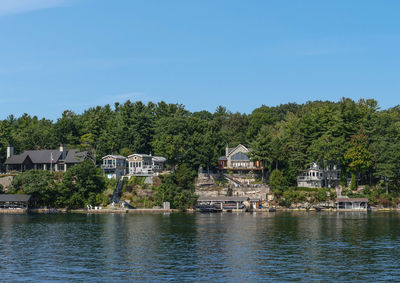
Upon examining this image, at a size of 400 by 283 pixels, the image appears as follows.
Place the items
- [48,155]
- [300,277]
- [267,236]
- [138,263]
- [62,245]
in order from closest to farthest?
[300,277], [138,263], [62,245], [267,236], [48,155]

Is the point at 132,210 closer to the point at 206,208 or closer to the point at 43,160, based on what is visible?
the point at 206,208

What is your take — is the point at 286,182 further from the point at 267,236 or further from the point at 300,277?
the point at 300,277

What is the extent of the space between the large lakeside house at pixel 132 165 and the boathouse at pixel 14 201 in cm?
2168

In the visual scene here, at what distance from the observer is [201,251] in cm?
5762

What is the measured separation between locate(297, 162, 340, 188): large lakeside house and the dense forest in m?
2.39

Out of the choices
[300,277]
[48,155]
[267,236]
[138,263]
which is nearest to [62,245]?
[138,263]

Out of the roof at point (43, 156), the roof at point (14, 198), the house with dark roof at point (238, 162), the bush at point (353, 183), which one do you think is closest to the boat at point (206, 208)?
the house with dark roof at point (238, 162)

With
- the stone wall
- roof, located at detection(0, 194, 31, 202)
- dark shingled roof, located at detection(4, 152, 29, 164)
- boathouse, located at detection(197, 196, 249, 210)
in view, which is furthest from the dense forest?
roof, located at detection(0, 194, 31, 202)

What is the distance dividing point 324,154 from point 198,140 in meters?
31.4

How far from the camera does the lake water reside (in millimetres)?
45406

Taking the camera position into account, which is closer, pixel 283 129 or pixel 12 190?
pixel 12 190

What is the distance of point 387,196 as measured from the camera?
400ft

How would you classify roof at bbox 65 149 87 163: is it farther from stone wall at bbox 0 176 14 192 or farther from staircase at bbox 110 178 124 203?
stone wall at bbox 0 176 14 192

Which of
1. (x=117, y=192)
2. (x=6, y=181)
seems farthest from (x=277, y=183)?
(x=6, y=181)
